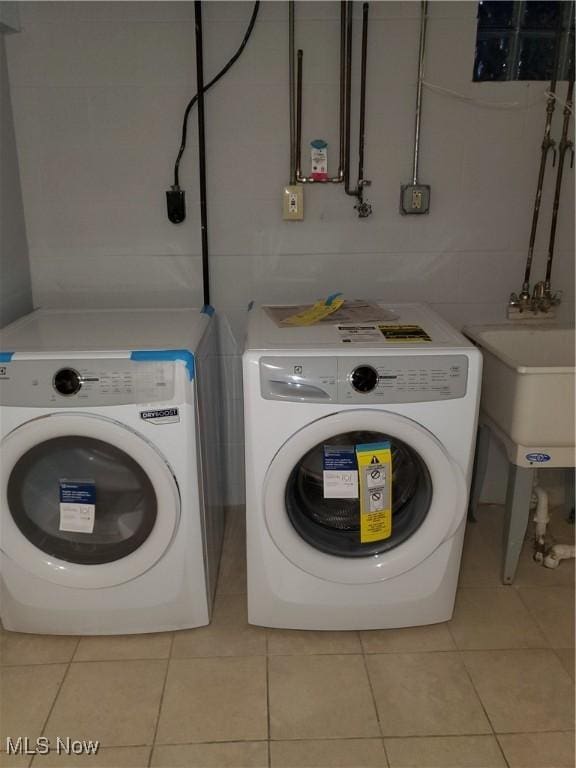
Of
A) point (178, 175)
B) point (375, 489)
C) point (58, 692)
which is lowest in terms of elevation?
point (58, 692)

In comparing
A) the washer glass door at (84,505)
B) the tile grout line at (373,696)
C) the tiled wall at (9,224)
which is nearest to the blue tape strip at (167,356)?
the washer glass door at (84,505)

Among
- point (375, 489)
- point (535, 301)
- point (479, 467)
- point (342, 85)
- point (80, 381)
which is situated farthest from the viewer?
point (479, 467)

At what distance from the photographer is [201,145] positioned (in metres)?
2.04

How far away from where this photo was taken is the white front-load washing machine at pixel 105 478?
1.55 m

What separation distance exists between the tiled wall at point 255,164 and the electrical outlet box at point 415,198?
0.04 metres

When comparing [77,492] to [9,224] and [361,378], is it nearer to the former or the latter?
[361,378]

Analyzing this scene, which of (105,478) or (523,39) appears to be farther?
(523,39)

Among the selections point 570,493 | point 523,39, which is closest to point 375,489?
point 570,493

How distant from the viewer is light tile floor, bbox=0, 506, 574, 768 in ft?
4.72

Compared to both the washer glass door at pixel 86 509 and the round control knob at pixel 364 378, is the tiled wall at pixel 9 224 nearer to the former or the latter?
the washer glass door at pixel 86 509

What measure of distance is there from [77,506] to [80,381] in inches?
14.0

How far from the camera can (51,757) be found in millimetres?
1430

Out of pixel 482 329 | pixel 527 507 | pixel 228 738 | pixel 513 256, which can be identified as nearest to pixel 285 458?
pixel 228 738

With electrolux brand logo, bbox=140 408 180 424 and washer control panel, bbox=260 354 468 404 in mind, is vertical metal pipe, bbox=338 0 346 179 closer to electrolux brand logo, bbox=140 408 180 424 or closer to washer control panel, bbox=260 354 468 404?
washer control panel, bbox=260 354 468 404
